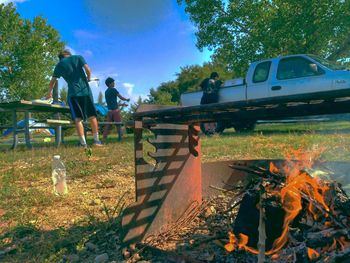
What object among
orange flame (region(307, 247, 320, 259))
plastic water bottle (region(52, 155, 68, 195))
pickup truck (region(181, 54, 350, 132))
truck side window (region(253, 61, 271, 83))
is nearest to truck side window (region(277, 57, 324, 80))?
pickup truck (region(181, 54, 350, 132))

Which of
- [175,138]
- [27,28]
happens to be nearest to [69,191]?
[175,138]

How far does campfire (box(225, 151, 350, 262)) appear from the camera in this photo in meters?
1.90

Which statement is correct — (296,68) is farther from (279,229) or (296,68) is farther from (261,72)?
(279,229)

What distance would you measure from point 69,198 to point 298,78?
8.17 metres

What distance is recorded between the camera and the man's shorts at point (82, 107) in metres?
7.01

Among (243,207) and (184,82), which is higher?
(184,82)

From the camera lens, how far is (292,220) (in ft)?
6.88

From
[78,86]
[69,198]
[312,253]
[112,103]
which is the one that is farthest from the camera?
[112,103]

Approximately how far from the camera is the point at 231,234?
7.21ft

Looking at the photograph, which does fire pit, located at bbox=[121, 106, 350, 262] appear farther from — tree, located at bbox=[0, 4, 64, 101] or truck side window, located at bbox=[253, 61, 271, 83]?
tree, located at bbox=[0, 4, 64, 101]

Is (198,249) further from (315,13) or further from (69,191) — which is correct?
(315,13)

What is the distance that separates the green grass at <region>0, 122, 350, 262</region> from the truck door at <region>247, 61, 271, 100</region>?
182 inches

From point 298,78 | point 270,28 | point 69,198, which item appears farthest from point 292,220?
point 270,28

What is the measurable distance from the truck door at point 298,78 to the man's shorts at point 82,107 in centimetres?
527
